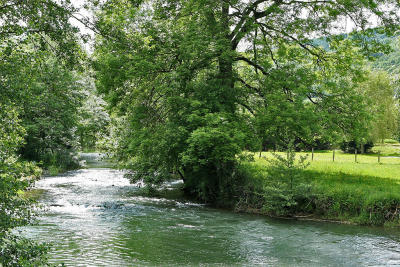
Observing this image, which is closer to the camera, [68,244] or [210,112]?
[68,244]

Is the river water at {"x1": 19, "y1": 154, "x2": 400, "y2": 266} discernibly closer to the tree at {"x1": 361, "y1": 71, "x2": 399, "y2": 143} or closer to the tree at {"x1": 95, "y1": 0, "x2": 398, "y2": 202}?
the tree at {"x1": 95, "y1": 0, "x2": 398, "y2": 202}

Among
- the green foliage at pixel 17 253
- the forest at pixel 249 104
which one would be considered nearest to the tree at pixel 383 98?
the forest at pixel 249 104

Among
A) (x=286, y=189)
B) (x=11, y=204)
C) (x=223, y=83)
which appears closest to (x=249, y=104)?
(x=223, y=83)

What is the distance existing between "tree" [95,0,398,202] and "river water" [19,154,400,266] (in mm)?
2755

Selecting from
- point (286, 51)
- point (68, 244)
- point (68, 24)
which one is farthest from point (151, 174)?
point (68, 24)

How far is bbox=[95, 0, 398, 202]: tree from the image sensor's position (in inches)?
710

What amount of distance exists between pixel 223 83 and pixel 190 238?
9.17 meters

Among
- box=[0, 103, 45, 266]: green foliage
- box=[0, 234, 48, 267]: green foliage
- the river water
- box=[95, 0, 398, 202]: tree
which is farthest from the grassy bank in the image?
box=[0, 234, 48, 267]: green foliage

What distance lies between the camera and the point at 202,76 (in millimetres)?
20625

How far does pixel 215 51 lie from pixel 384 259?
467 inches

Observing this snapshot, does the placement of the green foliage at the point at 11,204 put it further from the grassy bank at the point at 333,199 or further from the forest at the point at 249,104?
the grassy bank at the point at 333,199

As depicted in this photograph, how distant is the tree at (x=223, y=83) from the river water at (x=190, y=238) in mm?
2755

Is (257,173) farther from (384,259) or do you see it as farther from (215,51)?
(384,259)

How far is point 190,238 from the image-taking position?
13633mm
